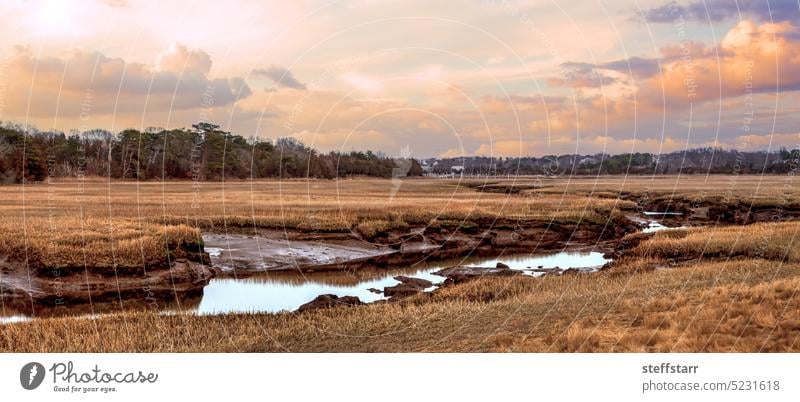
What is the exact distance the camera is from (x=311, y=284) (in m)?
22.0

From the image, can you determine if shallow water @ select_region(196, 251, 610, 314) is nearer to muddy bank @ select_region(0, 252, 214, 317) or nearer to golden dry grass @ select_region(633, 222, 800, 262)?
muddy bank @ select_region(0, 252, 214, 317)

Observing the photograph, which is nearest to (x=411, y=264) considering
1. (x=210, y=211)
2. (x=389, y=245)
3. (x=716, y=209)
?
(x=389, y=245)

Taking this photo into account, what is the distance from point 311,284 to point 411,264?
16.5 feet

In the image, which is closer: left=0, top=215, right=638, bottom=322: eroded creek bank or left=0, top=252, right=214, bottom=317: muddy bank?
left=0, top=252, right=214, bottom=317: muddy bank


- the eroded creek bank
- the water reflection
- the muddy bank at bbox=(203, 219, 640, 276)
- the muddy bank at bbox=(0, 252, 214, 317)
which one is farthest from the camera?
the muddy bank at bbox=(203, 219, 640, 276)

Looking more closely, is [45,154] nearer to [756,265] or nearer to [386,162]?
[386,162]

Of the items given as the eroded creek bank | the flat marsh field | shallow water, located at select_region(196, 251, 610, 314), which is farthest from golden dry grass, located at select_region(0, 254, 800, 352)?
the eroded creek bank

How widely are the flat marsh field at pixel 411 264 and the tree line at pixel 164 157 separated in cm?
63

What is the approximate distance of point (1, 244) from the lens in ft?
62.8

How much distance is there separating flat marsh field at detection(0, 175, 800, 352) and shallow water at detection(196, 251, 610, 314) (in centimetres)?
57

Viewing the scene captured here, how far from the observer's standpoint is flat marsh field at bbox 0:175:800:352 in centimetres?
1229

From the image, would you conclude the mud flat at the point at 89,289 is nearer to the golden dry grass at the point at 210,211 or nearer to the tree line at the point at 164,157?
the golden dry grass at the point at 210,211

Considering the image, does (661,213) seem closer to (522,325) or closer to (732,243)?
(732,243)

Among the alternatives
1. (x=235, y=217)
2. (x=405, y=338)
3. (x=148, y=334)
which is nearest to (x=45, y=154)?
(x=235, y=217)
